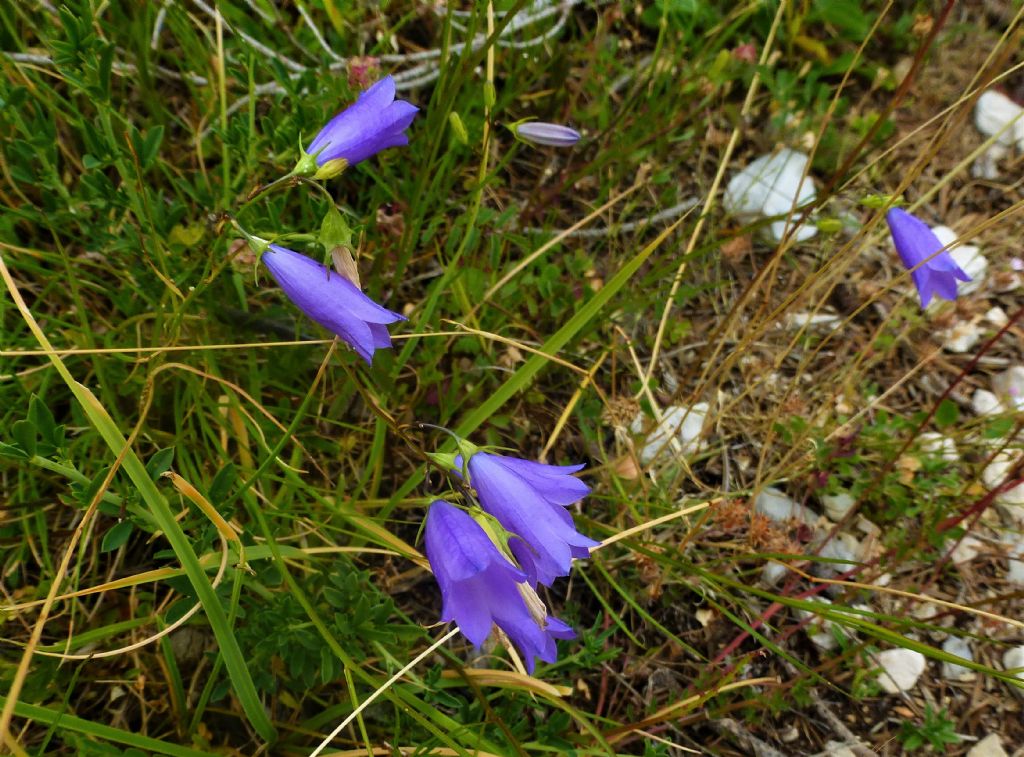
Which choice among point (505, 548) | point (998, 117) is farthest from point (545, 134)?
point (998, 117)

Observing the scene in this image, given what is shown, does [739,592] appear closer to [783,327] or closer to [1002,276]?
[783,327]

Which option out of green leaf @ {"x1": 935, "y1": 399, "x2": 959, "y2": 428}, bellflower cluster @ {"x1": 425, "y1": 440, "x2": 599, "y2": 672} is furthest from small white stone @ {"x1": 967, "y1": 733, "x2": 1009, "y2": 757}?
bellflower cluster @ {"x1": 425, "y1": 440, "x2": 599, "y2": 672}

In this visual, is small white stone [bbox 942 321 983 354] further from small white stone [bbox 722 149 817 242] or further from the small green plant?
the small green plant

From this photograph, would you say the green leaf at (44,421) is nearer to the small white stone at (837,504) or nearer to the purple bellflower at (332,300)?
the purple bellflower at (332,300)

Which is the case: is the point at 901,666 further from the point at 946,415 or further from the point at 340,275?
the point at 340,275

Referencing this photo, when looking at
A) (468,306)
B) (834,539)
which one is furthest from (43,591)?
(834,539)

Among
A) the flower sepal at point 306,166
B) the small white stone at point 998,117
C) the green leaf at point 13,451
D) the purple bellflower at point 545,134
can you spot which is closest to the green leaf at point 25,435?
the green leaf at point 13,451

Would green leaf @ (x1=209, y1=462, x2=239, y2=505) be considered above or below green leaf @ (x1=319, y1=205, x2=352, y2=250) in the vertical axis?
below

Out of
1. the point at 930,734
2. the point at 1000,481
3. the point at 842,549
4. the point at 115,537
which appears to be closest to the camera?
the point at 115,537
